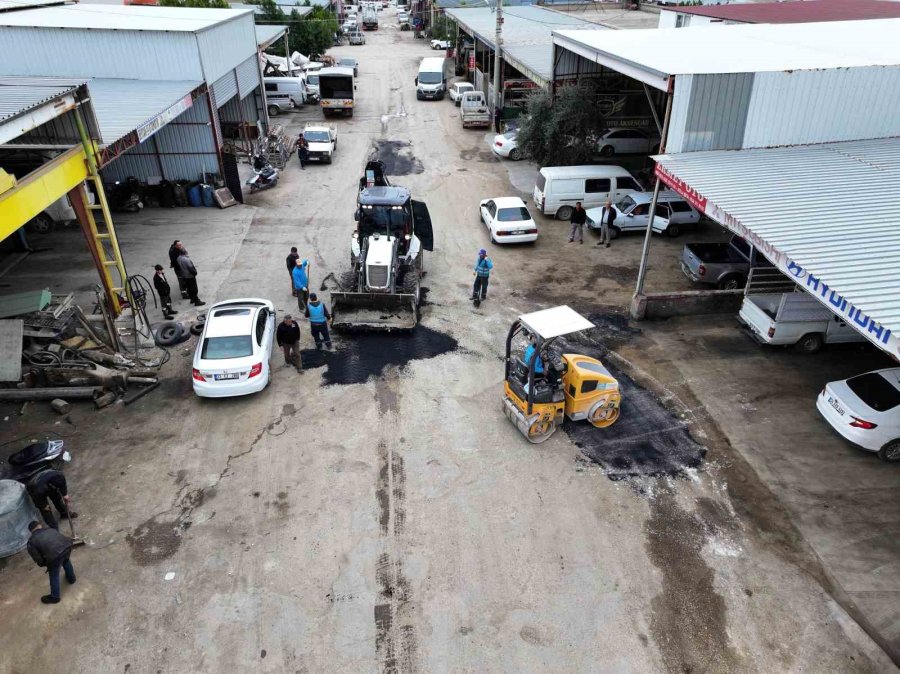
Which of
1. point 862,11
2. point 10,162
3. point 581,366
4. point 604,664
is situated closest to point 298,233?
point 10,162

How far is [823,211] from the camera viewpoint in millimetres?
11578

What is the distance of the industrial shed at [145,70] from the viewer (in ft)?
63.6

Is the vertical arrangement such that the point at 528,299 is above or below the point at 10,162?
below

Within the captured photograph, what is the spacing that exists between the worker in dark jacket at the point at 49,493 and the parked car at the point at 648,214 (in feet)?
53.6

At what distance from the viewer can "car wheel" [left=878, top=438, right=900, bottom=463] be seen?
10441mm

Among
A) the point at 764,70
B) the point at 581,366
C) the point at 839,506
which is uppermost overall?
the point at 764,70

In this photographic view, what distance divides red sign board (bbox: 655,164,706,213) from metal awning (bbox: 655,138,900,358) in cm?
2

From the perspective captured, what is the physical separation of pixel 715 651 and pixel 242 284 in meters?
14.1

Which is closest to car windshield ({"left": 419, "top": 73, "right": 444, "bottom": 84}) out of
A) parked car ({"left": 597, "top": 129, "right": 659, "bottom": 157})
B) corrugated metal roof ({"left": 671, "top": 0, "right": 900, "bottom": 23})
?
corrugated metal roof ({"left": 671, "top": 0, "right": 900, "bottom": 23})

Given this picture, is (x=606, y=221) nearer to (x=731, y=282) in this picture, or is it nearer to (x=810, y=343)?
(x=731, y=282)

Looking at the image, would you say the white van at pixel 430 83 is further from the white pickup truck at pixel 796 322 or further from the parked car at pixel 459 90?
the white pickup truck at pixel 796 322

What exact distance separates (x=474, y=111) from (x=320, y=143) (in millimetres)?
9658

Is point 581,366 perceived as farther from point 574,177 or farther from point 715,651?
point 574,177

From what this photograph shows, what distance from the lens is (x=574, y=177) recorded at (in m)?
20.9
